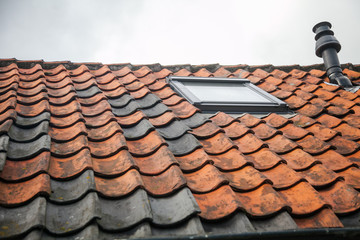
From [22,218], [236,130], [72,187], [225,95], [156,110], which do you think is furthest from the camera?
[225,95]

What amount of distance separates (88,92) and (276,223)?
2531 millimetres

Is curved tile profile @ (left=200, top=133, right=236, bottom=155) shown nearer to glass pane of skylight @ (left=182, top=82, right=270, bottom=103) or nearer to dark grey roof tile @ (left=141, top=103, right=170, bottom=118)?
dark grey roof tile @ (left=141, top=103, right=170, bottom=118)

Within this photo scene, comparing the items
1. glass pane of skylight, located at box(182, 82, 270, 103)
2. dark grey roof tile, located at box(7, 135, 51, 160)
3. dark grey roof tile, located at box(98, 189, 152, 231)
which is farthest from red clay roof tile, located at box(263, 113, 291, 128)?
dark grey roof tile, located at box(7, 135, 51, 160)

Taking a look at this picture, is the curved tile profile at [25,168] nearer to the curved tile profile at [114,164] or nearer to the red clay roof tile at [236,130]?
the curved tile profile at [114,164]

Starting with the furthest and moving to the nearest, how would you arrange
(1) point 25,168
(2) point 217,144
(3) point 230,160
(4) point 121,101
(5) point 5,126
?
(4) point 121,101, (2) point 217,144, (3) point 230,160, (5) point 5,126, (1) point 25,168

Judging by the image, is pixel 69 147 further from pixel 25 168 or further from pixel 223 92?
pixel 223 92

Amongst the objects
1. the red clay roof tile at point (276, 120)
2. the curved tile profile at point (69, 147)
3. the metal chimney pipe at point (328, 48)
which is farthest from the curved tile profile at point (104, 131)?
the metal chimney pipe at point (328, 48)

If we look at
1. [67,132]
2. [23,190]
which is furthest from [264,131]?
[23,190]

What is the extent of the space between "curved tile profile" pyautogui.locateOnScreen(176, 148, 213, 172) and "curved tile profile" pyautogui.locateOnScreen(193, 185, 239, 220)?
0.97ft

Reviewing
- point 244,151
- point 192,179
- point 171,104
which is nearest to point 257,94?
point 171,104

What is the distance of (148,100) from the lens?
3.56m

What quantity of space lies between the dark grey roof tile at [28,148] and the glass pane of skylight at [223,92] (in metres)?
1.93

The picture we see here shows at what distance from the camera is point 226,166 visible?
8.15ft

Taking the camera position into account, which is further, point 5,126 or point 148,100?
point 148,100
